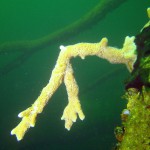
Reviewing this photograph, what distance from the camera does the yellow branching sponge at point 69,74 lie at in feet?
13.9

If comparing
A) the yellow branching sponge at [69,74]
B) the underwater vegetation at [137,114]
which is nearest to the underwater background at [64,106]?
the yellow branching sponge at [69,74]

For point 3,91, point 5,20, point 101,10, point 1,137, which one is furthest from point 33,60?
point 5,20

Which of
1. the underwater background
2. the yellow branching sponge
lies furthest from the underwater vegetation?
the underwater background

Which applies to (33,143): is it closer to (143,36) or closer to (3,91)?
(3,91)

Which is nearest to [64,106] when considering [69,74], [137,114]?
[69,74]

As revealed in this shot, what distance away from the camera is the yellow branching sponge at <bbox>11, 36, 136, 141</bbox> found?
423cm

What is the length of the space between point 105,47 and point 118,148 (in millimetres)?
1946

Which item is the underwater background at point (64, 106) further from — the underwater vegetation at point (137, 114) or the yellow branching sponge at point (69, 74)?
the underwater vegetation at point (137, 114)

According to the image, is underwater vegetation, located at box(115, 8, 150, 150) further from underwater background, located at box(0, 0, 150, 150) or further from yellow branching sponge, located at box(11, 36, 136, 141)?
underwater background, located at box(0, 0, 150, 150)

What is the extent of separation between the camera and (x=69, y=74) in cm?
431

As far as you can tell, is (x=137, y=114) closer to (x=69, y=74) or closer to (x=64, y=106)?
(x=69, y=74)

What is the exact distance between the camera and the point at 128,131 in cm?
296

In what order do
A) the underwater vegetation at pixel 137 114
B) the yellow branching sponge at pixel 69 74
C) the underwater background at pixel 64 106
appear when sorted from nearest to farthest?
the underwater vegetation at pixel 137 114, the yellow branching sponge at pixel 69 74, the underwater background at pixel 64 106

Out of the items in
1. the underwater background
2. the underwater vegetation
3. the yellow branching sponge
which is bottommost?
the underwater vegetation
